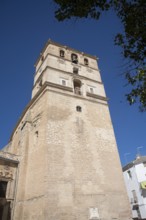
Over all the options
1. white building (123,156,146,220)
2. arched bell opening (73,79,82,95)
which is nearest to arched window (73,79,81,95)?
arched bell opening (73,79,82,95)

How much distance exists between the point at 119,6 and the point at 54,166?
993 centimetres

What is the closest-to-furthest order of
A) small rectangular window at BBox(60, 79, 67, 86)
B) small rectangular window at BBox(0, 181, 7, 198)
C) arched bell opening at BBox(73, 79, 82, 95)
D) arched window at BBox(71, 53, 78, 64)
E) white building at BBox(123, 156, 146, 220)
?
small rectangular window at BBox(0, 181, 7, 198) → small rectangular window at BBox(60, 79, 67, 86) → arched bell opening at BBox(73, 79, 82, 95) → arched window at BBox(71, 53, 78, 64) → white building at BBox(123, 156, 146, 220)

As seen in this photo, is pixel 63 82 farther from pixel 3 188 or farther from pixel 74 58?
pixel 3 188

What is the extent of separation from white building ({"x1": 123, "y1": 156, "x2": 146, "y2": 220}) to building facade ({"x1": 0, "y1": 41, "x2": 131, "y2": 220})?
11.0m

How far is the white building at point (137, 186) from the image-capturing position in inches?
917

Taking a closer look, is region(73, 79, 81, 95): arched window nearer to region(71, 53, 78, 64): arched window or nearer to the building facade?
the building facade

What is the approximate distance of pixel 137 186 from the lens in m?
24.5

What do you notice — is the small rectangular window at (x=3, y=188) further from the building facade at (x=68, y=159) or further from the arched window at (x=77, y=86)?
the arched window at (x=77, y=86)

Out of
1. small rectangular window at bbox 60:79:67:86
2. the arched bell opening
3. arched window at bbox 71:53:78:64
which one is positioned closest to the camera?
small rectangular window at bbox 60:79:67:86

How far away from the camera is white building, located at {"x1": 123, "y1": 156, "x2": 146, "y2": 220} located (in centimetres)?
2328

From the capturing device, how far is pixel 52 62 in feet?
65.7

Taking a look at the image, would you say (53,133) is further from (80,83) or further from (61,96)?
(80,83)

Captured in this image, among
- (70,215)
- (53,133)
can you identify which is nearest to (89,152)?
(53,133)

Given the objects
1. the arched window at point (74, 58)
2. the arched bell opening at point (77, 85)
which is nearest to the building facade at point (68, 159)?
the arched bell opening at point (77, 85)
